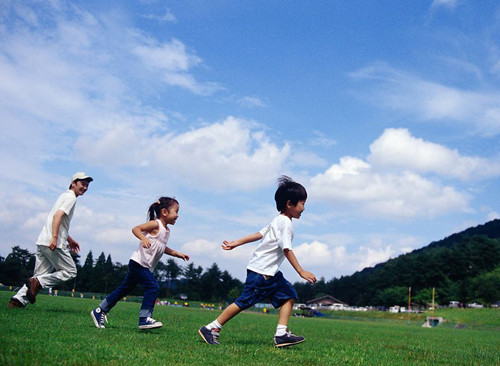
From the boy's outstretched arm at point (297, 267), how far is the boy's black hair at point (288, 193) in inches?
23.8

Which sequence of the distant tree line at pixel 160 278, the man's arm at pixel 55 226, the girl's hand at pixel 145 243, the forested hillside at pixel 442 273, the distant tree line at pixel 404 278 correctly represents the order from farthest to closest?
the forested hillside at pixel 442 273
the distant tree line at pixel 404 278
the distant tree line at pixel 160 278
the man's arm at pixel 55 226
the girl's hand at pixel 145 243

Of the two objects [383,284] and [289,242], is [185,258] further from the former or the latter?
[383,284]

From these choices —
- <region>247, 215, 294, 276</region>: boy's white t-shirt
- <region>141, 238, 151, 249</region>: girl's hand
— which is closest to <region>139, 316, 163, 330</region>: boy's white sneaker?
<region>141, 238, 151, 249</region>: girl's hand

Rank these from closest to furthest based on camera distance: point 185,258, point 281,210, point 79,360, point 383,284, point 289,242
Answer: point 79,360
point 289,242
point 281,210
point 185,258
point 383,284

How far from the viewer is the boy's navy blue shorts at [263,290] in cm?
545

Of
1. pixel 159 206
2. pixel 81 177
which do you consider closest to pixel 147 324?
pixel 159 206

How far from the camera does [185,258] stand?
20.7 feet

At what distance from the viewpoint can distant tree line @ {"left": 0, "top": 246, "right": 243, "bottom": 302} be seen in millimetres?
82375

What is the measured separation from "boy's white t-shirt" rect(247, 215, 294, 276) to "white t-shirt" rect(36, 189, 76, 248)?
3410 mm

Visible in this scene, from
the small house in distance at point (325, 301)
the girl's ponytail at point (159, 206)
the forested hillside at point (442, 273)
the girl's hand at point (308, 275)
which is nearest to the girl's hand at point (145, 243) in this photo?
the girl's ponytail at point (159, 206)

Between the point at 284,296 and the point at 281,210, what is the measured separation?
3.30 feet

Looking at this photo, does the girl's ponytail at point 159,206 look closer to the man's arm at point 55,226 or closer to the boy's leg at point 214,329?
the boy's leg at point 214,329

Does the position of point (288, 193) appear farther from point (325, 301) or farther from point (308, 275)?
point (325, 301)

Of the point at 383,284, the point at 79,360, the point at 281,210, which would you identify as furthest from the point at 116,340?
the point at 383,284
